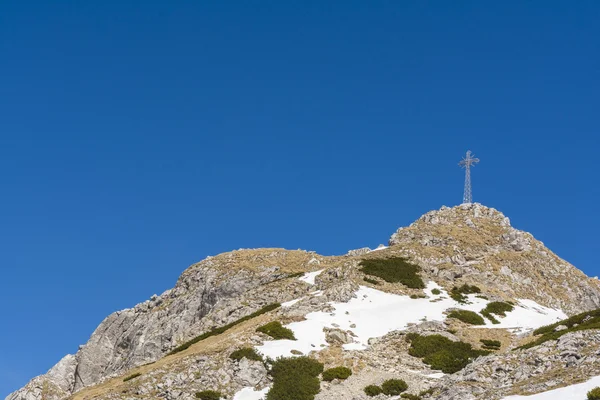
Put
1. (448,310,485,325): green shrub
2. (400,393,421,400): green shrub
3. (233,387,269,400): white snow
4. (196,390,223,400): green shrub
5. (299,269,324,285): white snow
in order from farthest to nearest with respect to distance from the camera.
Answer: (299,269,324,285): white snow
(448,310,485,325): green shrub
(233,387,269,400): white snow
(196,390,223,400): green shrub
(400,393,421,400): green shrub

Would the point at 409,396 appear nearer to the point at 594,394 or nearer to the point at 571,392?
the point at 571,392

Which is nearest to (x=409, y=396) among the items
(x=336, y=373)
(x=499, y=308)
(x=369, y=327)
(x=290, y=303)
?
(x=336, y=373)

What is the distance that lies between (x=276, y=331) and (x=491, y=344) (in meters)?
16.2

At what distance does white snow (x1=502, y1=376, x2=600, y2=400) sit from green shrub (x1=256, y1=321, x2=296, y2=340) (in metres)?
21.9

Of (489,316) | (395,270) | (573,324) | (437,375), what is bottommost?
(437,375)

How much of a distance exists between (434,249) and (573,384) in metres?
47.0

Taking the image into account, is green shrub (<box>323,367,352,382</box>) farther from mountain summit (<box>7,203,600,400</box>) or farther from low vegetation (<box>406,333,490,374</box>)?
low vegetation (<box>406,333,490,374</box>)

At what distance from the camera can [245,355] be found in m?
40.0

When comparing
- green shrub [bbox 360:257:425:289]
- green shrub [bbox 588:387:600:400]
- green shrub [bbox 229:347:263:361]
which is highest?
green shrub [bbox 360:257:425:289]

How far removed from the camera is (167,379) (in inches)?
1476

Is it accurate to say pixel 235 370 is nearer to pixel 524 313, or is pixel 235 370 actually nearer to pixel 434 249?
pixel 524 313

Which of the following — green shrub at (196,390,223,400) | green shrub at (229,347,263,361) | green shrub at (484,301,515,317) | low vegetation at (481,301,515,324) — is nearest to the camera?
green shrub at (196,390,223,400)

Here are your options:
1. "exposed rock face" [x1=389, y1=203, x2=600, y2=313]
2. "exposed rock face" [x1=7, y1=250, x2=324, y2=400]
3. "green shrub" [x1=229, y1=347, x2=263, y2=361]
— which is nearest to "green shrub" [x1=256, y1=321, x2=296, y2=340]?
"green shrub" [x1=229, y1=347, x2=263, y2=361]

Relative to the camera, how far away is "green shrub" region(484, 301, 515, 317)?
5394cm
